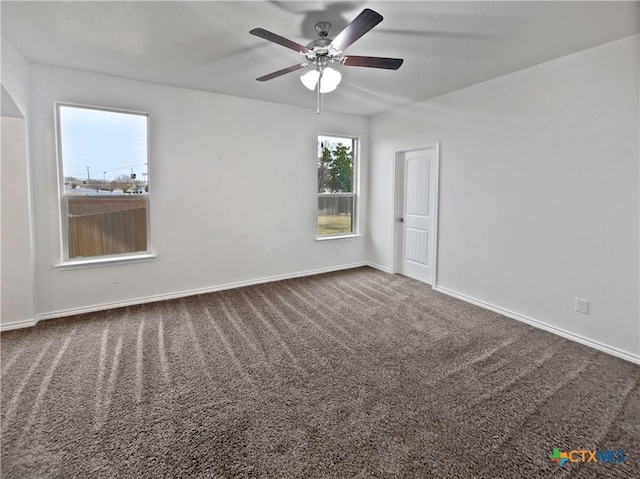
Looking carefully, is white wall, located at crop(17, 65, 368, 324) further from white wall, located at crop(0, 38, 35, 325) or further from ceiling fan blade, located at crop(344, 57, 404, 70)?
ceiling fan blade, located at crop(344, 57, 404, 70)

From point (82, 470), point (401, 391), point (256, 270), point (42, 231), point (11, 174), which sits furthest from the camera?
point (256, 270)

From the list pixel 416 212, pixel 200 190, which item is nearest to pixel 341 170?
pixel 416 212

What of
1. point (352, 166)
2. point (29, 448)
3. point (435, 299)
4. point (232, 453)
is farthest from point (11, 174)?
point (435, 299)

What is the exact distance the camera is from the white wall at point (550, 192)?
265cm

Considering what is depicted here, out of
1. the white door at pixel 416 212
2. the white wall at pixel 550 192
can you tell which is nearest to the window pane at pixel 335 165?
A: the white door at pixel 416 212

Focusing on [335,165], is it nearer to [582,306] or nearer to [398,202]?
[398,202]

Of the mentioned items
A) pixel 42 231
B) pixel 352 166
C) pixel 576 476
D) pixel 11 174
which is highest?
pixel 352 166

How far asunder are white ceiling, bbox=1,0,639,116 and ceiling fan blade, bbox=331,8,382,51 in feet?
0.96

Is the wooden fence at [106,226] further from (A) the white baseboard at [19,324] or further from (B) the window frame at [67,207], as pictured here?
(A) the white baseboard at [19,324]

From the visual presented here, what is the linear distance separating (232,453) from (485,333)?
2.56m

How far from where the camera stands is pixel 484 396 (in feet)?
7.16

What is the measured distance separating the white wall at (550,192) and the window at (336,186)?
1.49 metres

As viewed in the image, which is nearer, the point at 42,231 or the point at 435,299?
the point at 42,231

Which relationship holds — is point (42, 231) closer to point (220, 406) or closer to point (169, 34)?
point (169, 34)
